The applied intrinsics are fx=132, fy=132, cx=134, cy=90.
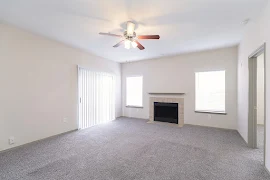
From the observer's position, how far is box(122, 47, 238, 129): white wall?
4.15 m

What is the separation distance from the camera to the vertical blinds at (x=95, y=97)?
4406 millimetres

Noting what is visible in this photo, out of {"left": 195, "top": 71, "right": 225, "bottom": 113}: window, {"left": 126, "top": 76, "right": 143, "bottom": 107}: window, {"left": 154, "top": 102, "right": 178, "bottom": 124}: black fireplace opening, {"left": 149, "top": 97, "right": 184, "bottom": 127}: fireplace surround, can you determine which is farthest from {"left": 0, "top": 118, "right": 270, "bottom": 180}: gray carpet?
{"left": 126, "top": 76, "right": 143, "bottom": 107}: window

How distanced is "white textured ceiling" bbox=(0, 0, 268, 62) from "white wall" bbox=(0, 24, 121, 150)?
400 millimetres

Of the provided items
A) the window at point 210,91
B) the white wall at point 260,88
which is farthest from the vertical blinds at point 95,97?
the white wall at point 260,88

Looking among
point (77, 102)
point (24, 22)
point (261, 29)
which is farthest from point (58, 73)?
point (261, 29)

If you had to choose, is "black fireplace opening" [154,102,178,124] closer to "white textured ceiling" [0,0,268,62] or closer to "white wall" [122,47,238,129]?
"white wall" [122,47,238,129]

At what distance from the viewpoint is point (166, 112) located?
204 inches

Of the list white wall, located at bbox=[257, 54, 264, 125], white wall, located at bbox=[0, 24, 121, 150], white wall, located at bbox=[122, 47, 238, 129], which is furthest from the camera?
white wall, located at bbox=[257, 54, 264, 125]

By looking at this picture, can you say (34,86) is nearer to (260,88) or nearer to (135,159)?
(135,159)

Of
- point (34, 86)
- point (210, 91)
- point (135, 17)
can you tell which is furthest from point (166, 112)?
point (34, 86)

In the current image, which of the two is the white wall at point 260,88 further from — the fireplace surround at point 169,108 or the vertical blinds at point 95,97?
the vertical blinds at point 95,97

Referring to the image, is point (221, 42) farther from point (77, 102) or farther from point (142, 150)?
point (77, 102)

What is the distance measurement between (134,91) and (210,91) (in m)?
3.07

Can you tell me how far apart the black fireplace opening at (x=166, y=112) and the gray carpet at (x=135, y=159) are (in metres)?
1.42
